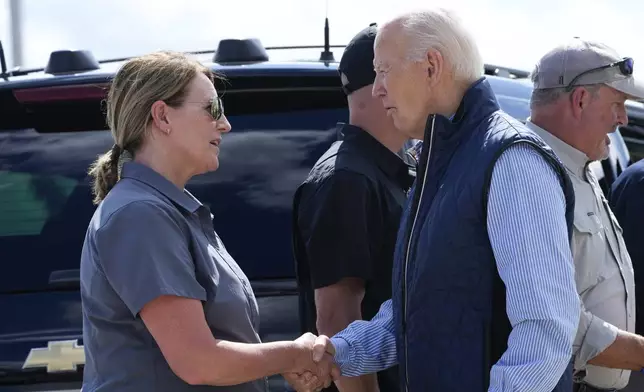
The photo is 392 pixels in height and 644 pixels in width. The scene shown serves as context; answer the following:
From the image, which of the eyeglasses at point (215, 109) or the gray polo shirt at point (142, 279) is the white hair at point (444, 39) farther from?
the gray polo shirt at point (142, 279)

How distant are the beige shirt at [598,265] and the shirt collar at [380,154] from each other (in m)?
0.46

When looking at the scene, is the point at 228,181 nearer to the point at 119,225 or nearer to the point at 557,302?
the point at 119,225

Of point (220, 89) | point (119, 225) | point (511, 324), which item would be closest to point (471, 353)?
point (511, 324)

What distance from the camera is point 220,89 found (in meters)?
3.69

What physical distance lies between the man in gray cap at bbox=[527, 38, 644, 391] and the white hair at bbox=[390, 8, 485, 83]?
727 mm

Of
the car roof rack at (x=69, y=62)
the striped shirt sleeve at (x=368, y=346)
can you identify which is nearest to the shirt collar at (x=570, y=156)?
the striped shirt sleeve at (x=368, y=346)

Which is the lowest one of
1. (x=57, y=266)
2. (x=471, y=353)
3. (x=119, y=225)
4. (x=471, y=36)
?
(x=57, y=266)

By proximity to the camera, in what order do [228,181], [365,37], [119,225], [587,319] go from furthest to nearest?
[228,181] < [365,37] < [587,319] < [119,225]

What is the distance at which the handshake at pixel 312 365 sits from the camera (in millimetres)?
2926

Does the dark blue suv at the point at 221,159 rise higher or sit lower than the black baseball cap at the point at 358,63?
lower

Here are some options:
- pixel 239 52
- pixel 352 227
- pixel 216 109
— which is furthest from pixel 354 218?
pixel 239 52

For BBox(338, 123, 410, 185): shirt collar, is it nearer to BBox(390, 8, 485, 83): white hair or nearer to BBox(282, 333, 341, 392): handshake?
BBox(282, 333, 341, 392): handshake

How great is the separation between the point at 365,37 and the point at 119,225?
114cm

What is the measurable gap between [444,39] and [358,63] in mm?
777
